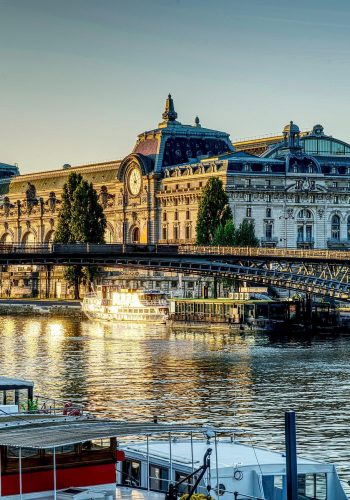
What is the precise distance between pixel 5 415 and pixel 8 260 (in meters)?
69.3

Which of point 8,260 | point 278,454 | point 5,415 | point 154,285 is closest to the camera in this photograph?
point 5,415

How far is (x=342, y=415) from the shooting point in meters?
56.1

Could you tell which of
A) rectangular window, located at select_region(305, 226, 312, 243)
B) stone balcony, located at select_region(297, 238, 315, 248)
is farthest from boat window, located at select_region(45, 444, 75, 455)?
rectangular window, located at select_region(305, 226, 312, 243)

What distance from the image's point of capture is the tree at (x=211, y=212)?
14550 centimetres

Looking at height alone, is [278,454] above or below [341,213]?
below

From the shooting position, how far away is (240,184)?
164000 mm

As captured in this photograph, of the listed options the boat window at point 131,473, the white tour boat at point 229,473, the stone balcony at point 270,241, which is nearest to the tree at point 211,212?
the stone balcony at point 270,241

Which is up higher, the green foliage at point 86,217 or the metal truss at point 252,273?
the green foliage at point 86,217

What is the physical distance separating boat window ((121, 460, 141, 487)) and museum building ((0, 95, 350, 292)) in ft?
419

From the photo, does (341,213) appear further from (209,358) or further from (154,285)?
(209,358)

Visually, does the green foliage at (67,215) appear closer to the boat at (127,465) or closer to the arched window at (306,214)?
the arched window at (306,214)

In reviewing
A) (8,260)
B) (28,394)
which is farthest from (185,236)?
(28,394)

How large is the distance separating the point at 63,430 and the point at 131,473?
20.8ft

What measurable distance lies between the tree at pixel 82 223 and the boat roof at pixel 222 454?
11089 cm
